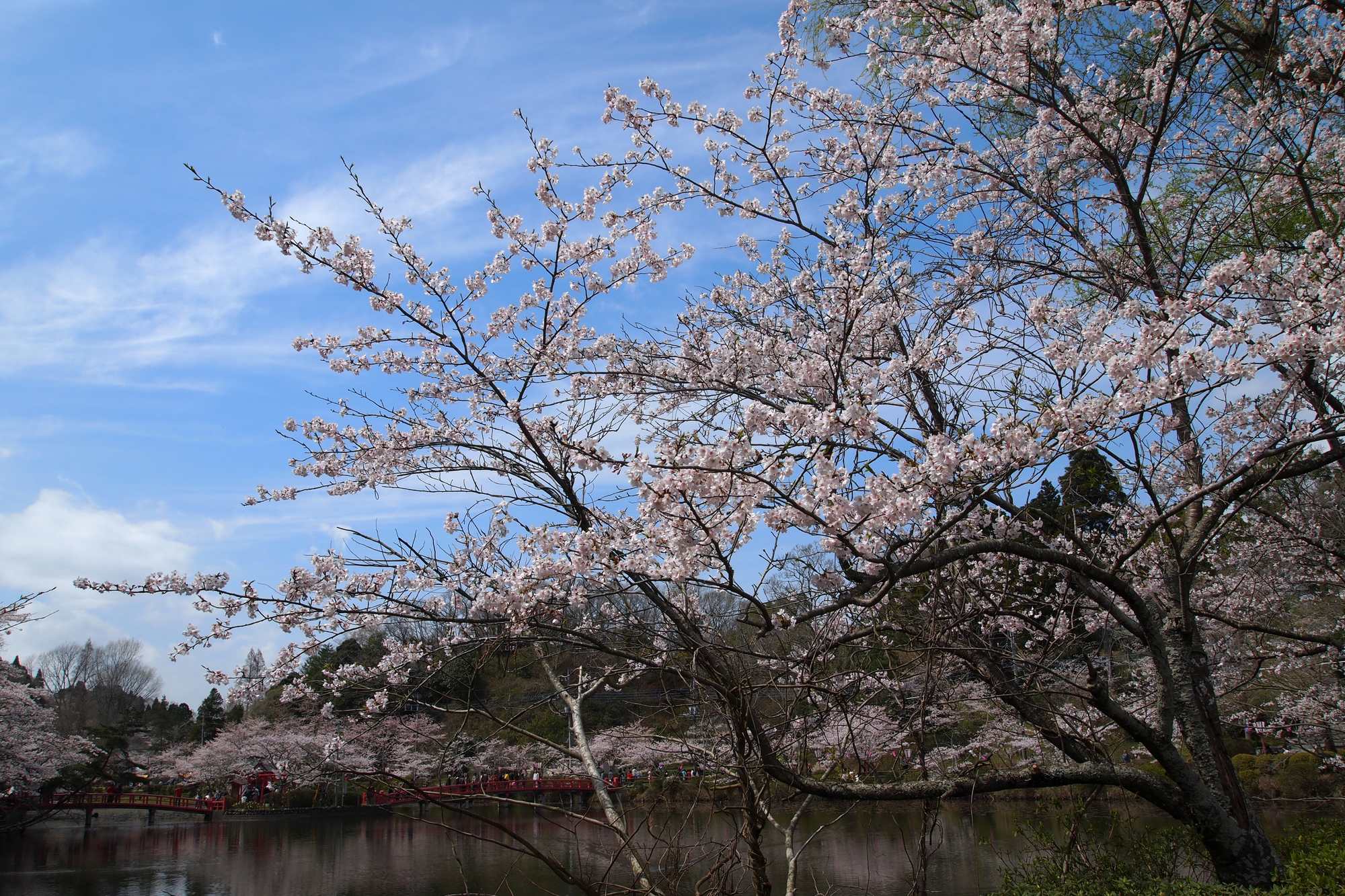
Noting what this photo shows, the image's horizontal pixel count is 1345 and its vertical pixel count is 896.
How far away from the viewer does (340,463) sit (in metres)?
4.93

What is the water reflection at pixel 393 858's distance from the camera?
10250 mm

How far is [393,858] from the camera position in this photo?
14.8 m

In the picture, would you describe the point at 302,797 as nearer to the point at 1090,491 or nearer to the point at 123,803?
the point at 123,803

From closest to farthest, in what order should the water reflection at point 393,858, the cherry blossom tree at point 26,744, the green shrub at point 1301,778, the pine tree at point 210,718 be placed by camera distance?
the water reflection at point 393,858 → the green shrub at point 1301,778 → the cherry blossom tree at point 26,744 → the pine tree at point 210,718

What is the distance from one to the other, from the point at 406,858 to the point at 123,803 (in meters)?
11.9

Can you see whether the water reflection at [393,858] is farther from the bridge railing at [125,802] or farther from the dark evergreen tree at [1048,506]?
the dark evergreen tree at [1048,506]

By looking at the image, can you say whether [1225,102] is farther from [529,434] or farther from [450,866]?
[450,866]

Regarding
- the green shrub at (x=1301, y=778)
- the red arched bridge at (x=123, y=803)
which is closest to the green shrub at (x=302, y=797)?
the red arched bridge at (x=123, y=803)

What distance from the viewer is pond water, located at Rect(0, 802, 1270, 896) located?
32.7 feet

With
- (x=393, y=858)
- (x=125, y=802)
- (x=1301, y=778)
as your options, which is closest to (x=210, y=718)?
(x=125, y=802)

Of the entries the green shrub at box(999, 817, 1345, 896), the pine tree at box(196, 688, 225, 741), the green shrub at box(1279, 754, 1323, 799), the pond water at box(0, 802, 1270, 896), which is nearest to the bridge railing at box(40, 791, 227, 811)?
the pond water at box(0, 802, 1270, 896)

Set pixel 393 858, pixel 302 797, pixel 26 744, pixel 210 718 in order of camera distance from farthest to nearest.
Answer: pixel 210 718 < pixel 302 797 < pixel 26 744 < pixel 393 858

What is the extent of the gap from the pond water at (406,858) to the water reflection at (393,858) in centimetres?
4

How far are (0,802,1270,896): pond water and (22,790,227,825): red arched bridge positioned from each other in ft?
2.30
